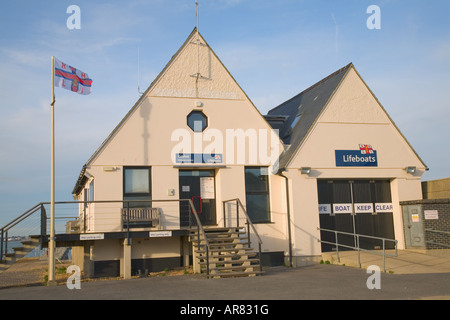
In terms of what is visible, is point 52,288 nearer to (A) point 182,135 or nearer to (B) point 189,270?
(B) point 189,270

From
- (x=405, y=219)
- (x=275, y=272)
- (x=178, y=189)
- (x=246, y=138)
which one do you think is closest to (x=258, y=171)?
(x=246, y=138)

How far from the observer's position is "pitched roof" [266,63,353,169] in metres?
18.2

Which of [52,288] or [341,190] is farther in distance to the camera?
[341,190]

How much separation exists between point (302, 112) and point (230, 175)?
483 cm

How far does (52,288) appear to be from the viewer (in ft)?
40.6

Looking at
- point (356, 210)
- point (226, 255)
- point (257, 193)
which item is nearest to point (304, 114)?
point (257, 193)

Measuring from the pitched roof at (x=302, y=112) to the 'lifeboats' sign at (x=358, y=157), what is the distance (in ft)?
5.27

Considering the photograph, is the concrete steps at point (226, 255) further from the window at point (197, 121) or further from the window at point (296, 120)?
the window at point (296, 120)

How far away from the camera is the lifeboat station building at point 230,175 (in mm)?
16297

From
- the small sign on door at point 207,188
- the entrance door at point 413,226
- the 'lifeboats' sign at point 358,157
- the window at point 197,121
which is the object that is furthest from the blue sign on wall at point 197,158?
the entrance door at point 413,226

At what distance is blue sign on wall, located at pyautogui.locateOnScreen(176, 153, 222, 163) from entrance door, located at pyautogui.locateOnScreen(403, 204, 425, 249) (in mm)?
7089

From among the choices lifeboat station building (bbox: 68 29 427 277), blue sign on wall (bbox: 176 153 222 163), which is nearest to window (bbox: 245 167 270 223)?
lifeboat station building (bbox: 68 29 427 277)
